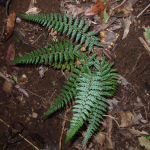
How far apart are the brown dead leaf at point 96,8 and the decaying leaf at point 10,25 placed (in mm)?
1990

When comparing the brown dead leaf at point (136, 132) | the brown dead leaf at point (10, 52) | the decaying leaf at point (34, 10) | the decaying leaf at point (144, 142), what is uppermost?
the decaying leaf at point (34, 10)

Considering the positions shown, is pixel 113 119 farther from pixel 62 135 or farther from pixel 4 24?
pixel 4 24

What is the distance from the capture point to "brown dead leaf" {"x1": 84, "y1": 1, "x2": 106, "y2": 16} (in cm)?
339

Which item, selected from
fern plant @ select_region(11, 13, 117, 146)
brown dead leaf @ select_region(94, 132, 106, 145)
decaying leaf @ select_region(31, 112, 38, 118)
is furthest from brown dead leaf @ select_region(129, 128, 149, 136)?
decaying leaf @ select_region(31, 112, 38, 118)

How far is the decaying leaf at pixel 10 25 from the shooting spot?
3.67 meters

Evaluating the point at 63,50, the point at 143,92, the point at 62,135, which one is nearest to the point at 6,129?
the point at 62,135

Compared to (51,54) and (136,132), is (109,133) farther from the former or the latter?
(51,54)

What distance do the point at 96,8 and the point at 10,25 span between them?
233 cm

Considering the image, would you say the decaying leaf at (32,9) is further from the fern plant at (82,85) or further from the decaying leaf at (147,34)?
the decaying leaf at (147,34)

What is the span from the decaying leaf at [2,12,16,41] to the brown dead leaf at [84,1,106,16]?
6.53ft

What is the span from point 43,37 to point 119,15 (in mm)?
2045

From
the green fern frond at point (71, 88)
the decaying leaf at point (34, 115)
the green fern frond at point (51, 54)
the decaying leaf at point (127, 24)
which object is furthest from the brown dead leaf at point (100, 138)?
the decaying leaf at point (127, 24)

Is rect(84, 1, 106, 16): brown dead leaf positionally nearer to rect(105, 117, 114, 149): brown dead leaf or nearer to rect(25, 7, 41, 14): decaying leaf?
rect(25, 7, 41, 14): decaying leaf

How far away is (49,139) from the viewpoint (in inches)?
144
